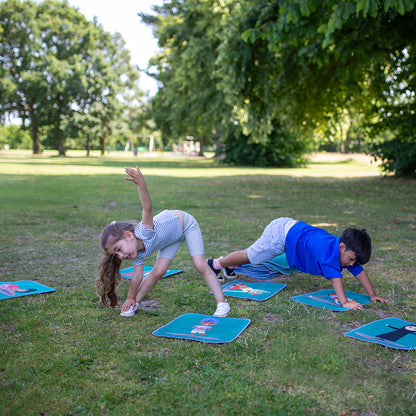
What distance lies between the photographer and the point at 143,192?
11.7 ft

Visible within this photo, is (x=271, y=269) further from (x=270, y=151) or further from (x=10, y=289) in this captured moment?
(x=270, y=151)

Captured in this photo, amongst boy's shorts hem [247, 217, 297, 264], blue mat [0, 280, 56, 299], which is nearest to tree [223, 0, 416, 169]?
boy's shorts hem [247, 217, 297, 264]

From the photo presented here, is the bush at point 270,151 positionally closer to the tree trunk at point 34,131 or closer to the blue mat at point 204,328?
the blue mat at point 204,328

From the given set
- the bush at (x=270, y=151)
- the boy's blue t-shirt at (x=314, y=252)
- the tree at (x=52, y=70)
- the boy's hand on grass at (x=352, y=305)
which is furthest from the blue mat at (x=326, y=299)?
the tree at (x=52, y=70)

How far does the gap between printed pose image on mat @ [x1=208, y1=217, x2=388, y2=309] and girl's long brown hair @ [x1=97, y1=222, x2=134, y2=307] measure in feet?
4.59

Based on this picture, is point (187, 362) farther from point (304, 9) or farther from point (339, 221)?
point (304, 9)

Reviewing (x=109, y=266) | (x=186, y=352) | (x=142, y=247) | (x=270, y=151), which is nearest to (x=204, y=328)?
(x=186, y=352)

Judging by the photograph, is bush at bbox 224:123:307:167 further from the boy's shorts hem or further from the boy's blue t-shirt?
the boy's blue t-shirt

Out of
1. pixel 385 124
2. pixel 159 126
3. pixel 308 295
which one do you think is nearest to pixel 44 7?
pixel 159 126

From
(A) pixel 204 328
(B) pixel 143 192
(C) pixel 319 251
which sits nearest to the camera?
(A) pixel 204 328

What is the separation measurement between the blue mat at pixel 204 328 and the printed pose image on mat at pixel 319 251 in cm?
96

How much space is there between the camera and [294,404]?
238 cm

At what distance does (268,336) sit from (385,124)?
14.3 metres

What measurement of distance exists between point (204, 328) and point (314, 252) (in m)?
1.35
